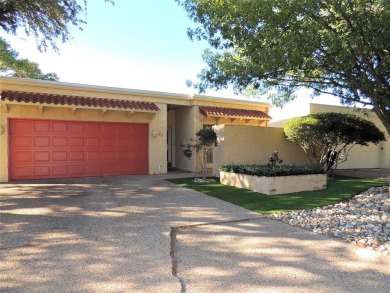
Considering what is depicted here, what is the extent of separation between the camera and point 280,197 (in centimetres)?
786

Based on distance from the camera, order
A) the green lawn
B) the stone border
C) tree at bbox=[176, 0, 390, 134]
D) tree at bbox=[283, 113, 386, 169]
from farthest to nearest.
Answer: tree at bbox=[283, 113, 386, 169] → the stone border → the green lawn → tree at bbox=[176, 0, 390, 134]

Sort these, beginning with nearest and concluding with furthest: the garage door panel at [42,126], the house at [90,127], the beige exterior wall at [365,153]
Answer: the house at [90,127] < the garage door panel at [42,126] < the beige exterior wall at [365,153]

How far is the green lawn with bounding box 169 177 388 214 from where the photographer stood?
6875 mm

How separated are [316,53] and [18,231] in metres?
7.14

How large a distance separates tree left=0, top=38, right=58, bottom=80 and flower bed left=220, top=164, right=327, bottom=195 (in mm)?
13111

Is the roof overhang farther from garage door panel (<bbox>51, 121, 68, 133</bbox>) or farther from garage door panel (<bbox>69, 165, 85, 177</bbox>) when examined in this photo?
garage door panel (<bbox>69, 165, 85, 177</bbox>)

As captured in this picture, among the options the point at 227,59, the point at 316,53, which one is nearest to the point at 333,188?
the point at 316,53

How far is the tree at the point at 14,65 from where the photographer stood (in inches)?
633

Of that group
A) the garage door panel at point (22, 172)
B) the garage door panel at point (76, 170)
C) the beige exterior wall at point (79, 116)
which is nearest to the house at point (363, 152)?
the beige exterior wall at point (79, 116)

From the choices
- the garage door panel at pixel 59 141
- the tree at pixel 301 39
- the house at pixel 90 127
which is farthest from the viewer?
the garage door panel at pixel 59 141

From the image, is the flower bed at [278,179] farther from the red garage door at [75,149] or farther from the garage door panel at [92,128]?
the garage door panel at [92,128]

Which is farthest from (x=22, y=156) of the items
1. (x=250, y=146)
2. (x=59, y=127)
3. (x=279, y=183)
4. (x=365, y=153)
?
(x=365, y=153)

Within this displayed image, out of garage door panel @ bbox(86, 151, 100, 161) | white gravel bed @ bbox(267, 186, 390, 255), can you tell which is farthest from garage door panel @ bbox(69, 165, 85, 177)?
white gravel bed @ bbox(267, 186, 390, 255)

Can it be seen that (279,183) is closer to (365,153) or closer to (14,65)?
(365,153)
